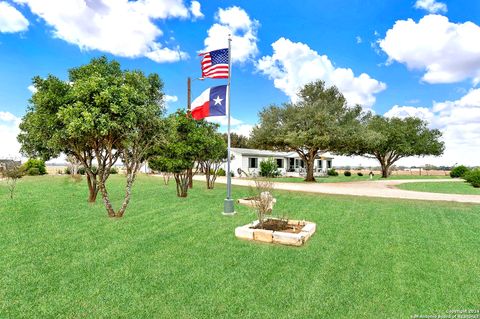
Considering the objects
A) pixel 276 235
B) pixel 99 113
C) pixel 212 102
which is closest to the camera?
pixel 276 235

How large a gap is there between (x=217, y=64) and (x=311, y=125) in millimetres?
19410

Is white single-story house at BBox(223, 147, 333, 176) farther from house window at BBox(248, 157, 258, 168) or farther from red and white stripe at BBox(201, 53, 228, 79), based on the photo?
red and white stripe at BBox(201, 53, 228, 79)

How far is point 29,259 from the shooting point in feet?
18.0

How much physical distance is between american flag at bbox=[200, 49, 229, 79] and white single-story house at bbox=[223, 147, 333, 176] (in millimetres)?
23004

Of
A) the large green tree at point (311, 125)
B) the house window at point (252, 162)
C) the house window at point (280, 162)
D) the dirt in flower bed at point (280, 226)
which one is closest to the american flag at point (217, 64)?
the dirt in flower bed at point (280, 226)

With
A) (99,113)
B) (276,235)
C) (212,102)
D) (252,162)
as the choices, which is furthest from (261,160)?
(276,235)

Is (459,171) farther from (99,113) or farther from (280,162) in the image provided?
(99,113)

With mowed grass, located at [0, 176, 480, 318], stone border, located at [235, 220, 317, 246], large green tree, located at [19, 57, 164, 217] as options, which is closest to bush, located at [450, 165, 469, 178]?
mowed grass, located at [0, 176, 480, 318]

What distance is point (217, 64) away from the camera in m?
10.6

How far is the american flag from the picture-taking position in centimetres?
1059

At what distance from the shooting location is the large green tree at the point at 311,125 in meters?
27.3

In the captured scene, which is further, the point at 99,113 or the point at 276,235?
the point at 99,113

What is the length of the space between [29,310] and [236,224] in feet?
18.7

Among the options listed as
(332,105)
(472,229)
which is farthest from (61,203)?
(332,105)
